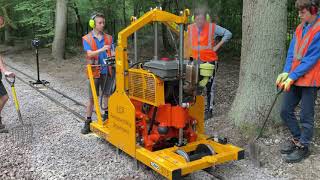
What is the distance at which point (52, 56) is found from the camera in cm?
1805

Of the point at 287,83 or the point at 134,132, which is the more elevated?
the point at 287,83

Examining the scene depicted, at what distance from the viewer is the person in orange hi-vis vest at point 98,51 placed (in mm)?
5941

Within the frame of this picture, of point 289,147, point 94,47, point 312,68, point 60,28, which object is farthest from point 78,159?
point 60,28

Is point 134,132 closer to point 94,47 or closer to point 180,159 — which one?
point 180,159

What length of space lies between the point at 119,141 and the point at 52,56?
1387 cm

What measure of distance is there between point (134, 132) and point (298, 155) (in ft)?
6.90

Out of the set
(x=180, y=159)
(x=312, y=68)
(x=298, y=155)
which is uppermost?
(x=312, y=68)

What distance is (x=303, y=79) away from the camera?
15.4 feet

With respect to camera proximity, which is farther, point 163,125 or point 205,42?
point 205,42

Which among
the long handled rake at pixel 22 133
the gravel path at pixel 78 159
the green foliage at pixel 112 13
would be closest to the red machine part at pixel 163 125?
the gravel path at pixel 78 159

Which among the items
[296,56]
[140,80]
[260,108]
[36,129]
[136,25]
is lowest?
[36,129]

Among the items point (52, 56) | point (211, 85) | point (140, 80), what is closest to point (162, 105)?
point (140, 80)

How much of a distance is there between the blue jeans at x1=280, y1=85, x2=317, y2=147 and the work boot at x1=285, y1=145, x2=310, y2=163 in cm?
7

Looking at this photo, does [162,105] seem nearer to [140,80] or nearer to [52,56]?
[140,80]
